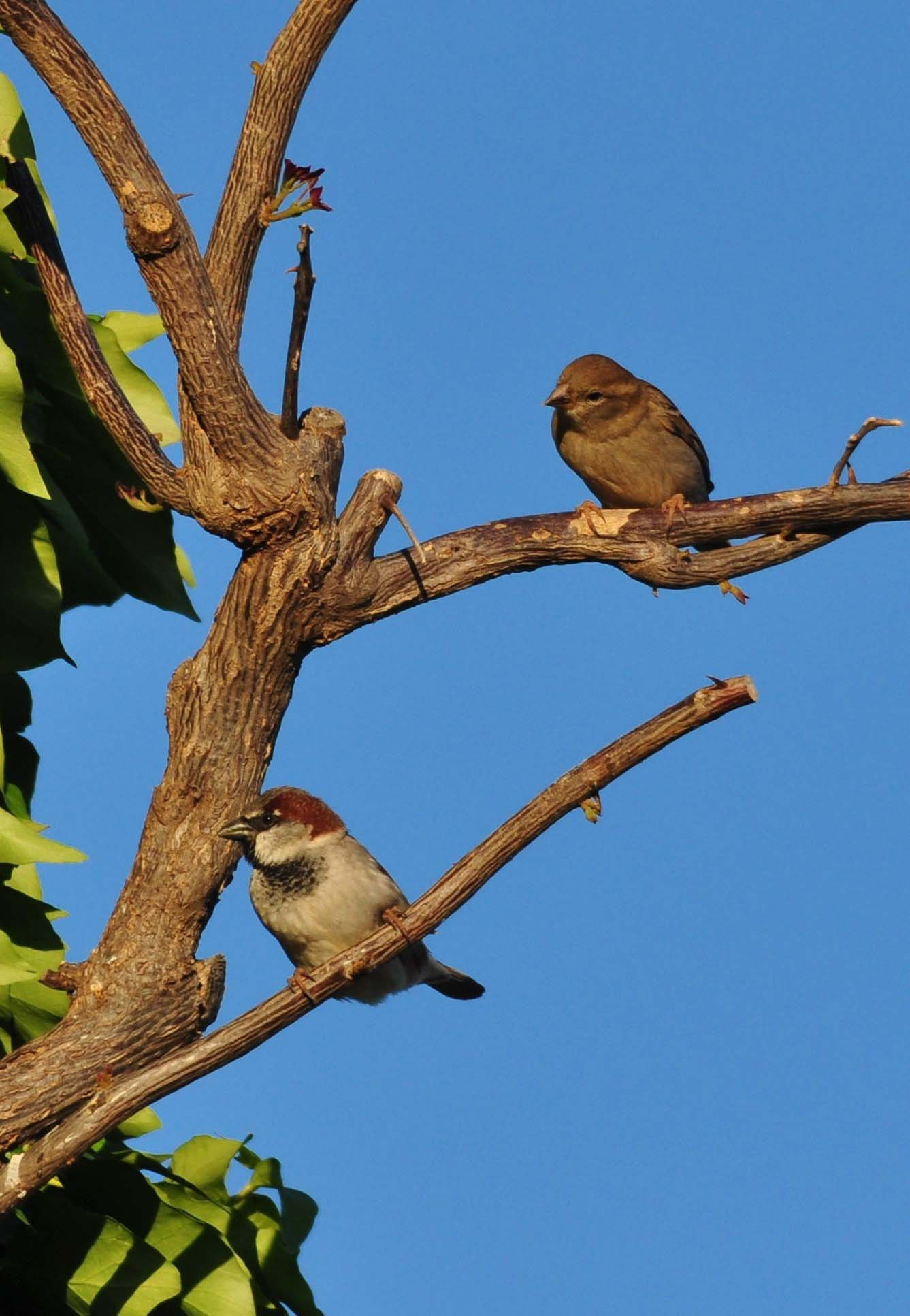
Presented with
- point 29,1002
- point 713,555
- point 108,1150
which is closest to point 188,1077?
point 29,1002

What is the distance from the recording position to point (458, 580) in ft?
14.0

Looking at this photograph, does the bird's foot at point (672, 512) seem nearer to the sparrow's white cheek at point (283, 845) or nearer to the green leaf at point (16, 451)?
the sparrow's white cheek at point (283, 845)

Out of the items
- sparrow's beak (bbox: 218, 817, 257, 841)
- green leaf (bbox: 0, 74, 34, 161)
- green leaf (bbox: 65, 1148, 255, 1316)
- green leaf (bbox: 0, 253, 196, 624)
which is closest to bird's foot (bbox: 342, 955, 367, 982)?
sparrow's beak (bbox: 218, 817, 257, 841)

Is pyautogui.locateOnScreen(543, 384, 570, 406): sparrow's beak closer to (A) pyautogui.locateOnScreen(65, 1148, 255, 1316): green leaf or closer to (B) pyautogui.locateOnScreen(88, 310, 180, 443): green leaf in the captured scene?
(B) pyautogui.locateOnScreen(88, 310, 180, 443): green leaf

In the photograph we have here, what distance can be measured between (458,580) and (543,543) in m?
0.28

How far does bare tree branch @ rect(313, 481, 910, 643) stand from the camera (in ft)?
13.9

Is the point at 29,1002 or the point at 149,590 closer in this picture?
the point at 29,1002

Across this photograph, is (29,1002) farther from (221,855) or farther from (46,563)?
(46,563)

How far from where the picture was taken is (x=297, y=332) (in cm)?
380

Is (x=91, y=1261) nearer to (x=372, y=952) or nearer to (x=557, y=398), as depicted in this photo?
(x=372, y=952)

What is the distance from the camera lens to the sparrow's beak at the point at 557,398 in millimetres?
6395

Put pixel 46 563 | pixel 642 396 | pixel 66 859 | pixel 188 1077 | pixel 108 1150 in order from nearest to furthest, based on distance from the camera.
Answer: pixel 188 1077 → pixel 66 859 → pixel 46 563 → pixel 108 1150 → pixel 642 396

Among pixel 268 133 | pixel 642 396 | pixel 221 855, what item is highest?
pixel 642 396

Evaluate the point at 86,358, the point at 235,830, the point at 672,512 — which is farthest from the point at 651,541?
the point at 86,358
